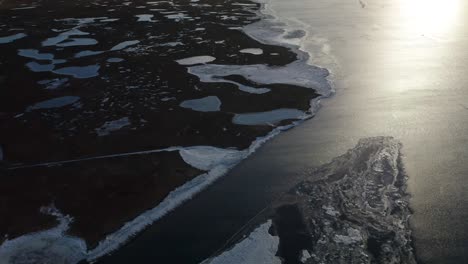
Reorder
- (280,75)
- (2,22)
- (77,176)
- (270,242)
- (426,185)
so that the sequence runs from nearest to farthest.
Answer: (270,242) < (426,185) < (77,176) < (280,75) < (2,22)

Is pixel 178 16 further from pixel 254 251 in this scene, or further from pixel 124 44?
pixel 254 251

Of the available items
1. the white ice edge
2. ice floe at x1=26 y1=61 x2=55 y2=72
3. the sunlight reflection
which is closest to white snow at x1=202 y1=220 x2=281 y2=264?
the white ice edge

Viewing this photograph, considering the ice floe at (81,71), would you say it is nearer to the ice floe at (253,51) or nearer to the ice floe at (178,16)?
the ice floe at (253,51)

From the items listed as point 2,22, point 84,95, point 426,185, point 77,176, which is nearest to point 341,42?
point 84,95

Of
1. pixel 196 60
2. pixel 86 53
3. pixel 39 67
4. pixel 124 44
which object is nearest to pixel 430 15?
pixel 196 60

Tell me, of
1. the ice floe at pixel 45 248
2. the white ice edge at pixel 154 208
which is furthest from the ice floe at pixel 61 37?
the ice floe at pixel 45 248

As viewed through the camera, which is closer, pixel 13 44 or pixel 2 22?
pixel 13 44

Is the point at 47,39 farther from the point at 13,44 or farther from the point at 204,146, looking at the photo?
the point at 204,146
